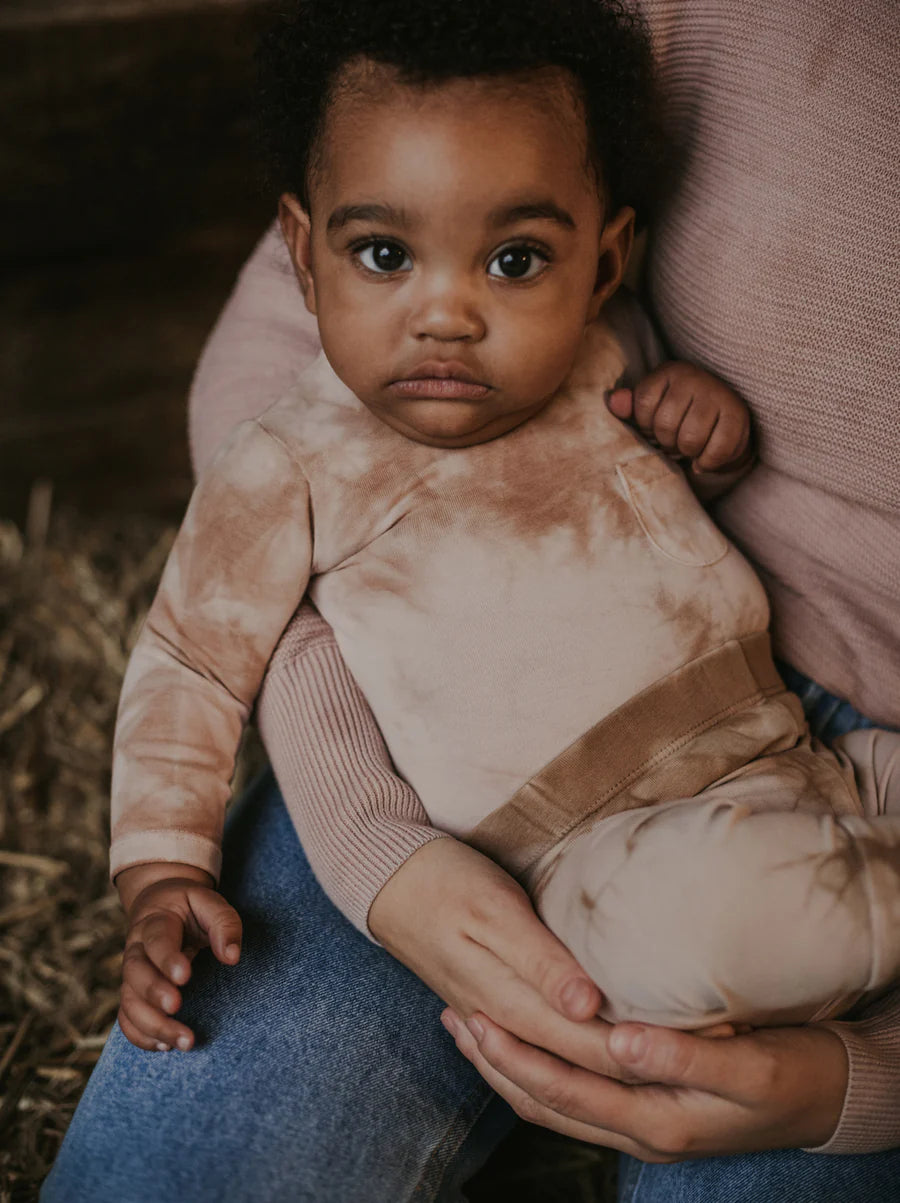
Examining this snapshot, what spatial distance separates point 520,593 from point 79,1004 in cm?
94

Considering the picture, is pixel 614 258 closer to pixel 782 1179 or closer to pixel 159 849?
pixel 159 849

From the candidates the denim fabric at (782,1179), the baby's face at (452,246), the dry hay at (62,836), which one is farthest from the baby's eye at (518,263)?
the dry hay at (62,836)

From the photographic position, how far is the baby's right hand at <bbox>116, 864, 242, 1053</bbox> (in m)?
0.94

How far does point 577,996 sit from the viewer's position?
0.88 meters

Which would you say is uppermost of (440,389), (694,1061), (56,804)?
(440,389)

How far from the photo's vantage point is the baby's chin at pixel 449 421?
40.7 inches

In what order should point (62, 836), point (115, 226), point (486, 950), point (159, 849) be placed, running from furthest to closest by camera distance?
point (115, 226), point (62, 836), point (159, 849), point (486, 950)

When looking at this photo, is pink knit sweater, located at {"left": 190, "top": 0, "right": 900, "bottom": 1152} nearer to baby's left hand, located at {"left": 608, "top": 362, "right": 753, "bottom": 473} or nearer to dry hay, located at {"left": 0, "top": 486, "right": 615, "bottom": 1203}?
baby's left hand, located at {"left": 608, "top": 362, "right": 753, "bottom": 473}

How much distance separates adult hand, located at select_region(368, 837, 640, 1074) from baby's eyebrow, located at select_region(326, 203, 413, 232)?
557 millimetres

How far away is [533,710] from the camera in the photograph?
105 centimetres

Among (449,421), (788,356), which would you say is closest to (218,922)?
(449,421)

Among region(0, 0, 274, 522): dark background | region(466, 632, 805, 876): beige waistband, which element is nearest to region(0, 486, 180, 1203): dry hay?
region(0, 0, 274, 522): dark background

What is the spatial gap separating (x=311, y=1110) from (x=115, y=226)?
1572 mm

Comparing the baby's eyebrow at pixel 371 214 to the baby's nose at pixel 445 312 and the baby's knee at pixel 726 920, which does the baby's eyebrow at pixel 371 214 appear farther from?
the baby's knee at pixel 726 920
